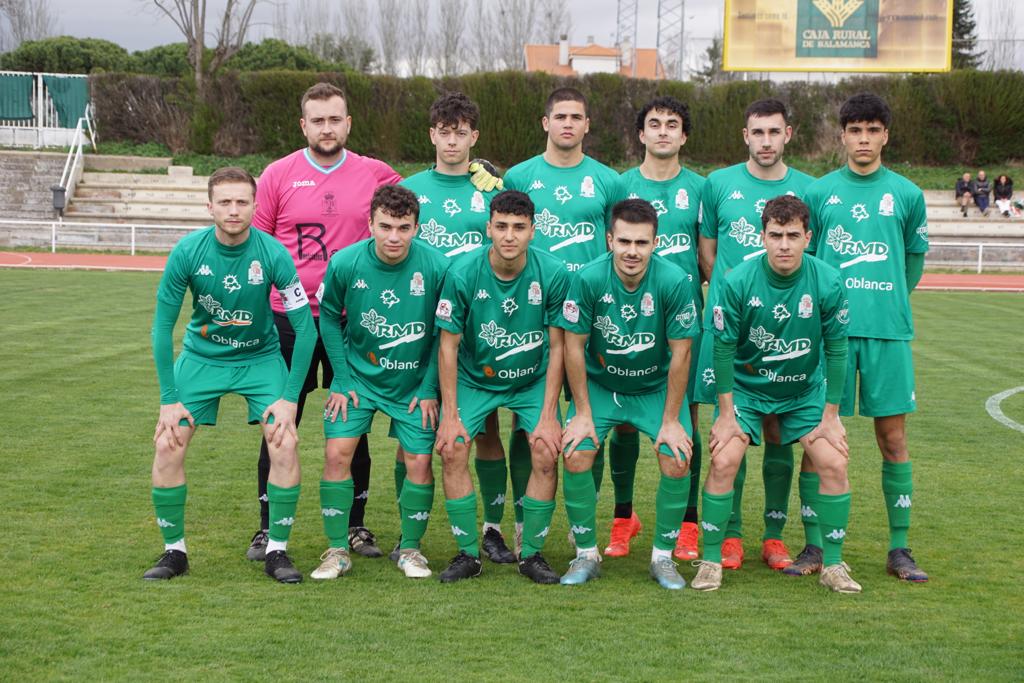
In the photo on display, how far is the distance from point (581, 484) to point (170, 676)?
1.95 metres

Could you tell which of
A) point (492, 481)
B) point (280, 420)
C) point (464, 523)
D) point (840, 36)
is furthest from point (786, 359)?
point (840, 36)

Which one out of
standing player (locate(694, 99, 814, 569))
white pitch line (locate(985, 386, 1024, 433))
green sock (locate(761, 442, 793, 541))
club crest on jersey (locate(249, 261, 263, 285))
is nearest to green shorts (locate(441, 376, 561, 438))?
standing player (locate(694, 99, 814, 569))

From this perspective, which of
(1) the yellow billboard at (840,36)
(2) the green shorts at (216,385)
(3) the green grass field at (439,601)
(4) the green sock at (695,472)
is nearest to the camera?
(3) the green grass field at (439,601)

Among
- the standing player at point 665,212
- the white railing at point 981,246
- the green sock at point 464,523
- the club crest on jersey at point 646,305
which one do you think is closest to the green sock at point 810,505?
the standing player at point 665,212

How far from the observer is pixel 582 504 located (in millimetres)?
4898

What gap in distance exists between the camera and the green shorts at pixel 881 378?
4.98 meters

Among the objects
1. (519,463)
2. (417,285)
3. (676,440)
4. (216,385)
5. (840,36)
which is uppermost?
(840,36)

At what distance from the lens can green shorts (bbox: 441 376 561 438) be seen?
195 inches

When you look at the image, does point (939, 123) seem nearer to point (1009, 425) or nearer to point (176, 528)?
point (1009, 425)

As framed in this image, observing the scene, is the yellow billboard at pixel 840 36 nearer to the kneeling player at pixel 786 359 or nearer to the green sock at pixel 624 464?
the green sock at pixel 624 464

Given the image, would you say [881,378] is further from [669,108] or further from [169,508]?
[169,508]

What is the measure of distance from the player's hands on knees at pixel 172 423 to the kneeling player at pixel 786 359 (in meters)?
2.28

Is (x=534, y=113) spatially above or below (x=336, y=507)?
above

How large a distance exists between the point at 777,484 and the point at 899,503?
0.55 meters
